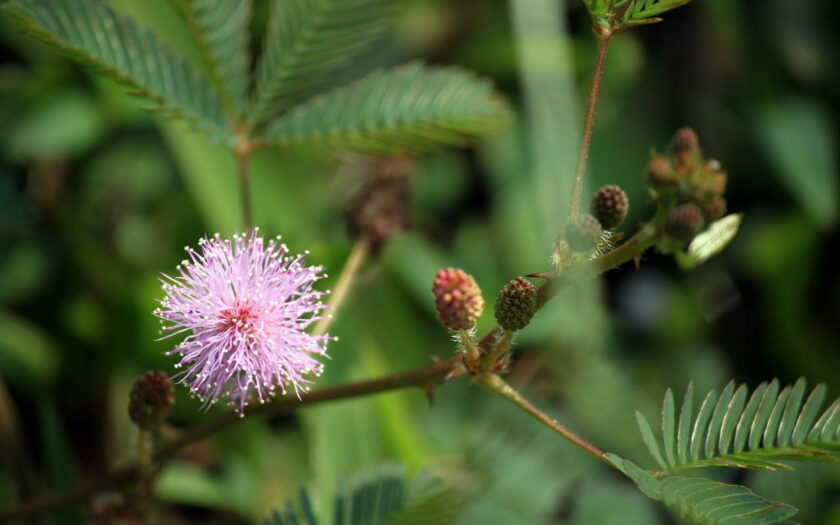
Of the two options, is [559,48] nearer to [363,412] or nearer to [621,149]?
[621,149]

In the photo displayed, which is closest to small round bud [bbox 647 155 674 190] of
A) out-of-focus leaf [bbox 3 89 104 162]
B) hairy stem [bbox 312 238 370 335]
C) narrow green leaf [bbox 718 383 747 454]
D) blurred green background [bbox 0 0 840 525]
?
narrow green leaf [bbox 718 383 747 454]

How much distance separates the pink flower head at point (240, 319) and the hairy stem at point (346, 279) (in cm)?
19

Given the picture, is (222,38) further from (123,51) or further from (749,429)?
(749,429)

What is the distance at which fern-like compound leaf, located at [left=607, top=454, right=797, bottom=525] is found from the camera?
4.37 feet

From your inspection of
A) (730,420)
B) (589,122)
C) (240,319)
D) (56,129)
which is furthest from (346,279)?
(56,129)

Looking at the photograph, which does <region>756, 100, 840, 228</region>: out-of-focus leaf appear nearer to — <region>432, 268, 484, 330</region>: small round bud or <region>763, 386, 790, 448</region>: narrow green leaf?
<region>763, 386, 790, 448</region>: narrow green leaf

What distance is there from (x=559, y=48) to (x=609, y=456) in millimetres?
2436

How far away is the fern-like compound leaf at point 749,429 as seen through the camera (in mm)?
1400

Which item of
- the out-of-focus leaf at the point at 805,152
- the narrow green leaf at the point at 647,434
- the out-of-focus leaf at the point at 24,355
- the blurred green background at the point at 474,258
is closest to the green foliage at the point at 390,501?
the blurred green background at the point at 474,258

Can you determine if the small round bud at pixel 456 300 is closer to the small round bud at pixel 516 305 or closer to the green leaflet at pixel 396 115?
the small round bud at pixel 516 305

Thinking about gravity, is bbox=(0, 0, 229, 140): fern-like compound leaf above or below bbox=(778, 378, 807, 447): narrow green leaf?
above

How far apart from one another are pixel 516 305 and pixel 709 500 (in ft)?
1.46

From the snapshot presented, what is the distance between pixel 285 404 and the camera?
1684 mm

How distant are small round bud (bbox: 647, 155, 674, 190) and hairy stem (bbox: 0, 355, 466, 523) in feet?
1.57
